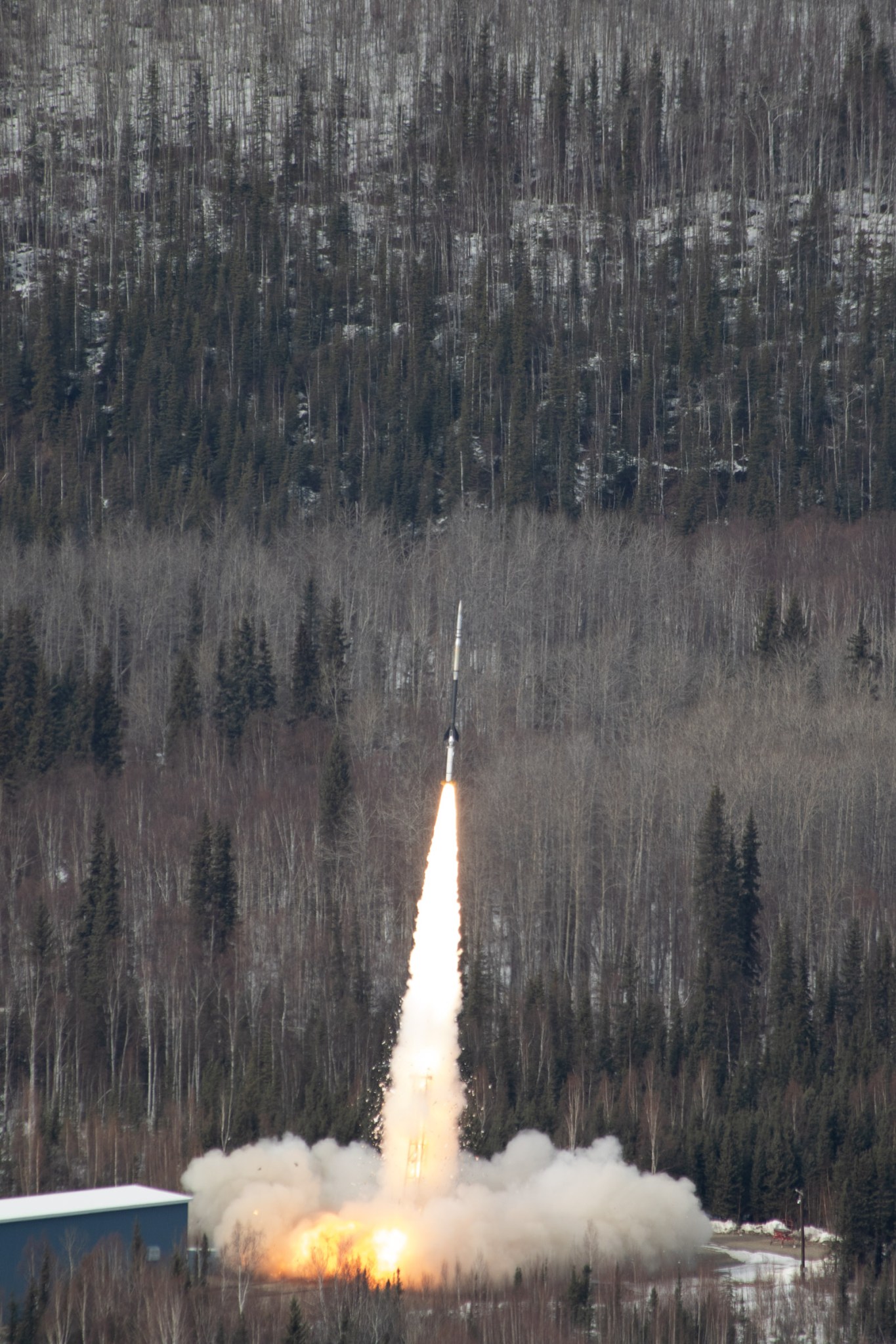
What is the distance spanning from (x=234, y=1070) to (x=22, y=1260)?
23.9m

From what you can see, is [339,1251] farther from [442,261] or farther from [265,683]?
[442,261]

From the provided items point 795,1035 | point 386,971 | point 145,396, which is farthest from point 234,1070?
point 145,396

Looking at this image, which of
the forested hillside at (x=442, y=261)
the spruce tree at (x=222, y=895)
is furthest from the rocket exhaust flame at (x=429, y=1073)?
the forested hillside at (x=442, y=261)

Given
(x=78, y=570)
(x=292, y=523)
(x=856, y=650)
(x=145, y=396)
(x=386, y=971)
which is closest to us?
(x=386, y=971)

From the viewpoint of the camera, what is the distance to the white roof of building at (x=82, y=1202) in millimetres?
42188

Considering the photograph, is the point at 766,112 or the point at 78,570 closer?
the point at 78,570

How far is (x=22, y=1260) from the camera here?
41.7 m

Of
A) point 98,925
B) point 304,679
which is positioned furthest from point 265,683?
point 98,925

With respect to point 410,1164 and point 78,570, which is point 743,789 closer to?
point 410,1164

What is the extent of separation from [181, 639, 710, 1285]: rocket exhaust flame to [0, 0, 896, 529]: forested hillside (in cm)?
7208

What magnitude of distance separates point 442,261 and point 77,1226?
107974mm

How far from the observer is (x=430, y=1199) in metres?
45.6

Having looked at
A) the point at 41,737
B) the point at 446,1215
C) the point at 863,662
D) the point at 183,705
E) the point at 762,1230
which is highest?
the point at 863,662

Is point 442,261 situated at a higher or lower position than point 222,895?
higher
